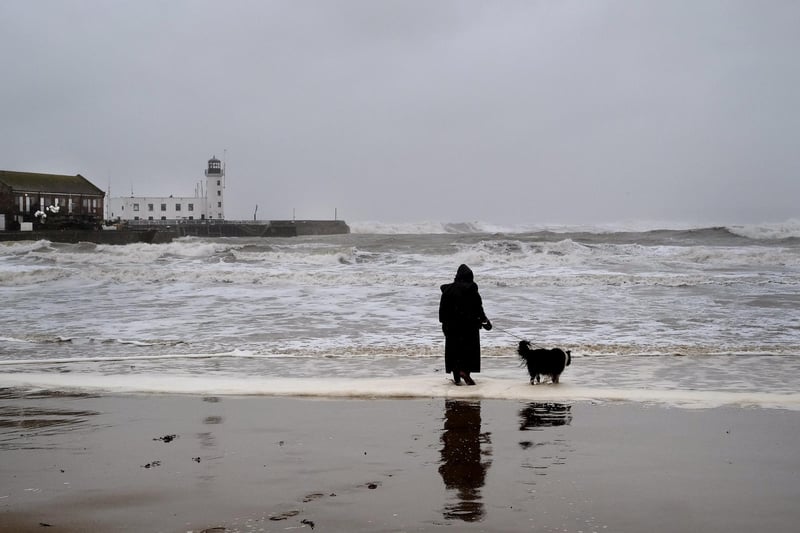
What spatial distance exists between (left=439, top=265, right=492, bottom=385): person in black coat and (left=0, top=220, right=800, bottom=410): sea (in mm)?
217

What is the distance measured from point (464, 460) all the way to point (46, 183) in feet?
282

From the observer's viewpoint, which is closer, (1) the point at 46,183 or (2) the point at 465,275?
(2) the point at 465,275

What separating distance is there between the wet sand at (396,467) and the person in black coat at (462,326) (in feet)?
3.40

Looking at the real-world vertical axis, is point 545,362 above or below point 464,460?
above

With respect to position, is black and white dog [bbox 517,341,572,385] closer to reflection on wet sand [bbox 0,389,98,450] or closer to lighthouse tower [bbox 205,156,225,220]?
reflection on wet sand [bbox 0,389,98,450]

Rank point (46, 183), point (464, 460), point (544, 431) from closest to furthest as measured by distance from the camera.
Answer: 1. point (464, 460)
2. point (544, 431)
3. point (46, 183)

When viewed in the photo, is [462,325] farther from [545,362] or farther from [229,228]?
[229,228]

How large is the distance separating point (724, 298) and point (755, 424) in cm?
1326

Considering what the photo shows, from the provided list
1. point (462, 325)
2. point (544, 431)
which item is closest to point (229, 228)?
point (462, 325)

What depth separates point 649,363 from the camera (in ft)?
32.8

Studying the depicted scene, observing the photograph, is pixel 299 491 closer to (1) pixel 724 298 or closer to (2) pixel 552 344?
(2) pixel 552 344

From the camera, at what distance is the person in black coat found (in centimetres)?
805

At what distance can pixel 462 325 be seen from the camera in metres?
8.21

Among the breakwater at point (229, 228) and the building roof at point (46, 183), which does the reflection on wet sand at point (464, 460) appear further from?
the breakwater at point (229, 228)
